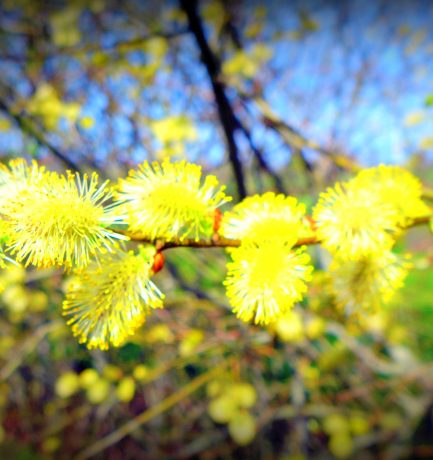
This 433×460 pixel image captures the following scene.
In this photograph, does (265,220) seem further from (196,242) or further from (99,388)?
(99,388)

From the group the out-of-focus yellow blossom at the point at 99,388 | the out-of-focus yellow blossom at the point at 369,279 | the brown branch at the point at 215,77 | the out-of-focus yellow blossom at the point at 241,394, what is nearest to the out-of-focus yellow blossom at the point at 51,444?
the out-of-focus yellow blossom at the point at 99,388

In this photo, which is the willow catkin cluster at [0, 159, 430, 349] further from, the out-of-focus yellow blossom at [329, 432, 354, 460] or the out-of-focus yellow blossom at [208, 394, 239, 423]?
the out-of-focus yellow blossom at [329, 432, 354, 460]

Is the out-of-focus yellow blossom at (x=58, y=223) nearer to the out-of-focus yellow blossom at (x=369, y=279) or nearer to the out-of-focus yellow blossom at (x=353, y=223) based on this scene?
the out-of-focus yellow blossom at (x=353, y=223)

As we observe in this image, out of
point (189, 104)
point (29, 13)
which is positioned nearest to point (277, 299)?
point (189, 104)

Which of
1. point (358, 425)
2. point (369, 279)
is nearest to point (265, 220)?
point (369, 279)

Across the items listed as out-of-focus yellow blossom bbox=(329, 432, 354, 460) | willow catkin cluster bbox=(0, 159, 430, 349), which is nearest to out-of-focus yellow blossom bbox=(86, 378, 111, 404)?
out-of-focus yellow blossom bbox=(329, 432, 354, 460)

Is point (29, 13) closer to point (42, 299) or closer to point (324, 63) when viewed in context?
point (42, 299)

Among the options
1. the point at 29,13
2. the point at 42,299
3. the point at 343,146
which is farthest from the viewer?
the point at 343,146
